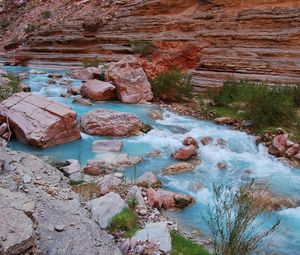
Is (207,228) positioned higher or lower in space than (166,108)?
higher

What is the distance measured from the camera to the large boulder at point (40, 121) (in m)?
7.49

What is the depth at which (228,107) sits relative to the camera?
10875mm

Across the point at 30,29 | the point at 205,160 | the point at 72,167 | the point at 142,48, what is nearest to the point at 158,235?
the point at 72,167

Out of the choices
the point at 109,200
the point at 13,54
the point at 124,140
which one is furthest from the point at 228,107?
the point at 13,54

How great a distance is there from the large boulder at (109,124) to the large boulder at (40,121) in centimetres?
50

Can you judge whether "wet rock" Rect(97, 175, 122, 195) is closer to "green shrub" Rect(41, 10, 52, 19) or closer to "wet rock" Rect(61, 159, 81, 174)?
"wet rock" Rect(61, 159, 81, 174)

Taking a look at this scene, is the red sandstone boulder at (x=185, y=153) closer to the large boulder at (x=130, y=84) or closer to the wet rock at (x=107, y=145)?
the wet rock at (x=107, y=145)

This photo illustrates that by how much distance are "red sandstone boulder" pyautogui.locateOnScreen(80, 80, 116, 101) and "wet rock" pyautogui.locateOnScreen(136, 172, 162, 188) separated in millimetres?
5461

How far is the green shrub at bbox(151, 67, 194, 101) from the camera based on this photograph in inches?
464

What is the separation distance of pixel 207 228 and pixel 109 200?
1302 mm

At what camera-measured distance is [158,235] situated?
421 cm

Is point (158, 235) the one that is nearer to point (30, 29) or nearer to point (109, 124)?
point (109, 124)

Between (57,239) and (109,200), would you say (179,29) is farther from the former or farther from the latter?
(57,239)

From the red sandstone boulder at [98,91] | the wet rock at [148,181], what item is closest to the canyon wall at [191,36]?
the red sandstone boulder at [98,91]
